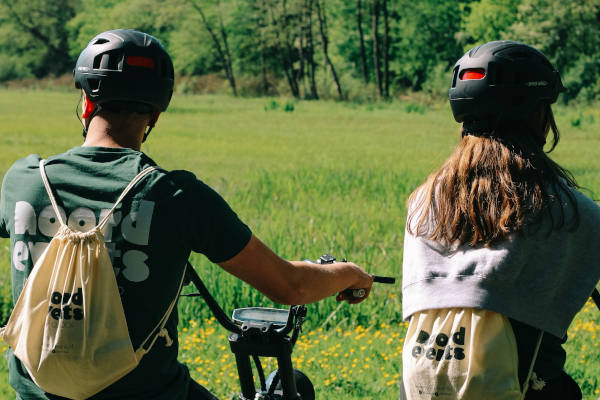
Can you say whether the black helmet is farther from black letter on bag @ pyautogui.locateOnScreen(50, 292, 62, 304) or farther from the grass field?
the grass field

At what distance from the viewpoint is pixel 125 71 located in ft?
8.43

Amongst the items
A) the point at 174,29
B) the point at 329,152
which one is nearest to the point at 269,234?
the point at 329,152

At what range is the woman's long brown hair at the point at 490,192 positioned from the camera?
8.11 feet

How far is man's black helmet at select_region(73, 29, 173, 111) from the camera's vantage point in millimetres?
2547

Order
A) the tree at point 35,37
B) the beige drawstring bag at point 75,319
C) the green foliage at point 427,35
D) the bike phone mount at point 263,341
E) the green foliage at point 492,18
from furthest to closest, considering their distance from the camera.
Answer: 1. the tree at point 35,37
2. the green foliage at point 427,35
3. the green foliage at point 492,18
4. the bike phone mount at point 263,341
5. the beige drawstring bag at point 75,319

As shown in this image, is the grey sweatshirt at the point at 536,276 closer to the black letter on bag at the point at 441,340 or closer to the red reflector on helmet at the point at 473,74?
the black letter on bag at the point at 441,340

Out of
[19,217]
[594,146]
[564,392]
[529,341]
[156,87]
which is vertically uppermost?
[156,87]

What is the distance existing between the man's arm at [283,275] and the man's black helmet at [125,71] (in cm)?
59

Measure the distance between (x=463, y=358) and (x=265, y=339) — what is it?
2.15 feet

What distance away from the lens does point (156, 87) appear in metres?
2.61

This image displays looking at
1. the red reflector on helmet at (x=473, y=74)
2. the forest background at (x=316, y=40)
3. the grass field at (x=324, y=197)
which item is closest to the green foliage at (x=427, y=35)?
the forest background at (x=316, y=40)

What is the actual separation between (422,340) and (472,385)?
209 mm

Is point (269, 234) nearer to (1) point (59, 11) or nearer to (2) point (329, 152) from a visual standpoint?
(2) point (329, 152)

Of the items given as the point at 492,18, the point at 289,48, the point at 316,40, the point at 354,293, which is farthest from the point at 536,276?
the point at 316,40
